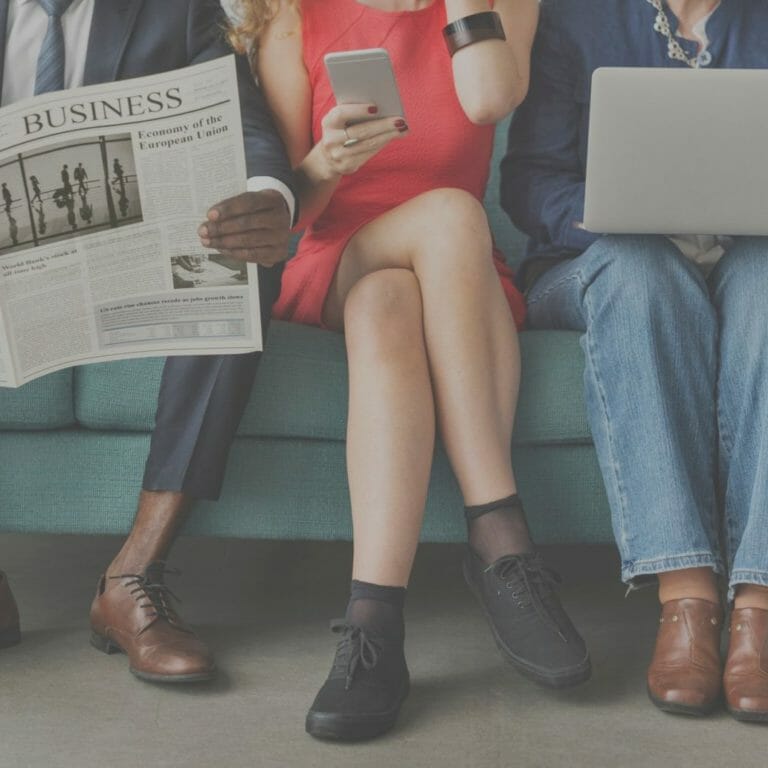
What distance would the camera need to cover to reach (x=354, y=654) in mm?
1398

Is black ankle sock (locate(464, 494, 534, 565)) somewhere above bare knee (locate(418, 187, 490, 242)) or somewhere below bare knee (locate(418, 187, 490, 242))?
below

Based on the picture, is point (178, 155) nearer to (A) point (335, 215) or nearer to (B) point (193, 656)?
(A) point (335, 215)

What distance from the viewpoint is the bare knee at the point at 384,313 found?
151 cm

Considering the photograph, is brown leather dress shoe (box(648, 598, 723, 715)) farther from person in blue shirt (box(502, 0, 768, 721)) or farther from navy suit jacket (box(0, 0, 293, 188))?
navy suit jacket (box(0, 0, 293, 188))

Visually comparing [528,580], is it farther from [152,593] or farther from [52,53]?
[52,53]

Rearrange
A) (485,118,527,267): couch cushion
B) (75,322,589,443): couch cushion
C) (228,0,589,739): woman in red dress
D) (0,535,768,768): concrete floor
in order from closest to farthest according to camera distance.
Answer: (0,535,768,768): concrete floor
(228,0,589,739): woman in red dress
(75,322,589,443): couch cushion
(485,118,527,267): couch cushion

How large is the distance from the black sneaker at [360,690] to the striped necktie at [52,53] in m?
0.83

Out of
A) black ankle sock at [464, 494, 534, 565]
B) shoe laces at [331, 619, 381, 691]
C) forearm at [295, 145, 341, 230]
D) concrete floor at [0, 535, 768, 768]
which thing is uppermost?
forearm at [295, 145, 341, 230]

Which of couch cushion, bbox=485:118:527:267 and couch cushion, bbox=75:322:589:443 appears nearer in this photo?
couch cushion, bbox=75:322:589:443

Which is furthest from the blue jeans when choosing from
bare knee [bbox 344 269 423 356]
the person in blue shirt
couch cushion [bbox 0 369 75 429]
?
couch cushion [bbox 0 369 75 429]

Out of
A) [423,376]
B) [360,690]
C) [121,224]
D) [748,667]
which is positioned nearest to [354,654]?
[360,690]

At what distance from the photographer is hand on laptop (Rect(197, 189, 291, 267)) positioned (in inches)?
54.7

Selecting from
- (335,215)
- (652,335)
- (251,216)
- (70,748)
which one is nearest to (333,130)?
(251,216)

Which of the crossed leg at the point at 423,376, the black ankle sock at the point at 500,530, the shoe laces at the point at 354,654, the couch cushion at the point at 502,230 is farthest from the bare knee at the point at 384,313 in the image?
the couch cushion at the point at 502,230
